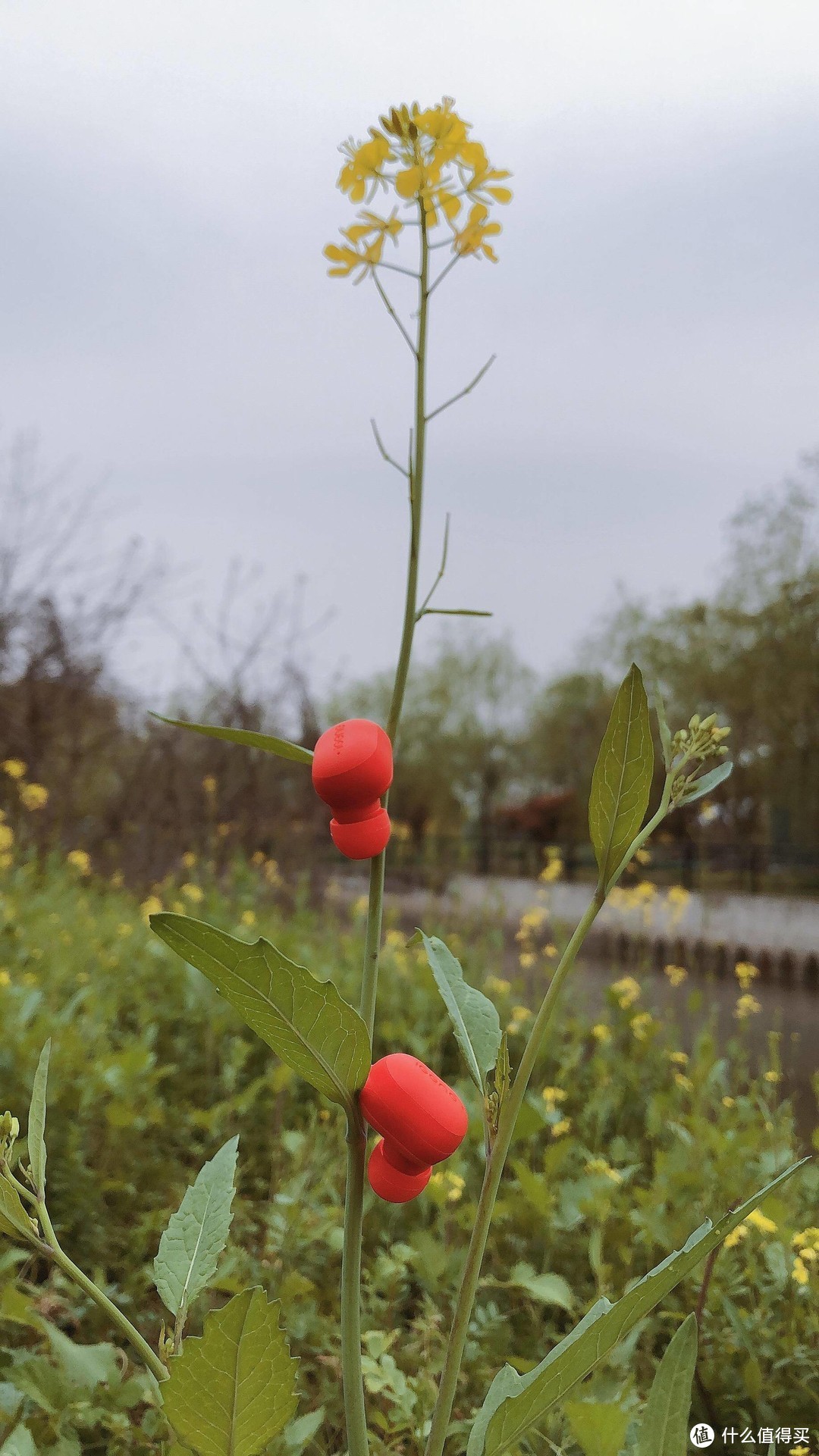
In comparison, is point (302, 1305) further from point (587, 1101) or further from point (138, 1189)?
point (587, 1101)

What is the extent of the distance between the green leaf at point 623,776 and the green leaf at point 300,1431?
71 cm

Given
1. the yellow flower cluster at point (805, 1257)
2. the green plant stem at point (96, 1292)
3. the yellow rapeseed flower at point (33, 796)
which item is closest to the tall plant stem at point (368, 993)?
the green plant stem at point (96, 1292)

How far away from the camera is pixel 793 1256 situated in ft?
5.26

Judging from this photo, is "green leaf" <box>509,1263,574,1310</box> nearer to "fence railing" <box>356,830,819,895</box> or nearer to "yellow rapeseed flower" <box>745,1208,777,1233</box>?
"yellow rapeseed flower" <box>745,1208,777,1233</box>

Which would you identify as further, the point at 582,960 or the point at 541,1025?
the point at 582,960

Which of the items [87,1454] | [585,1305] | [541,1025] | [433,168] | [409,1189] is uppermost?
[433,168]

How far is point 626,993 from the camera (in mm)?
3238

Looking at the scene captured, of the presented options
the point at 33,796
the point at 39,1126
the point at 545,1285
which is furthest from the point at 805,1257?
the point at 33,796

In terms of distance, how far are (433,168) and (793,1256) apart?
161cm

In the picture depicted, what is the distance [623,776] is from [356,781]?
0.20 meters

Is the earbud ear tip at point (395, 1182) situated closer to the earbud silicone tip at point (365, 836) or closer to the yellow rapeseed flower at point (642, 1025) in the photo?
the earbud silicone tip at point (365, 836)

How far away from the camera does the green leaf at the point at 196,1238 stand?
77 cm

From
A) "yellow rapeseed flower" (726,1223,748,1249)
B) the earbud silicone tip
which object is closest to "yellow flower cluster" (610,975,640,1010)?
"yellow rapeseed flower" (726,1223,748,1249)

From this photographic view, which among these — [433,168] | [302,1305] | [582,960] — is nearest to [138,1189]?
[302,1305]
